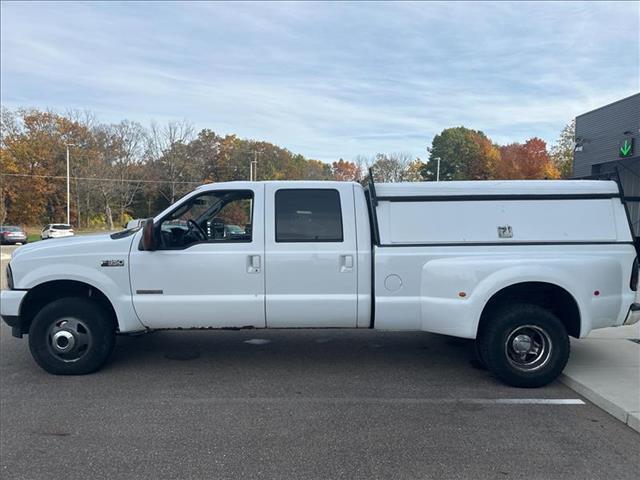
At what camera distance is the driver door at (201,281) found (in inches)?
205

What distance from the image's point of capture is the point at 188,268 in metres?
5.21

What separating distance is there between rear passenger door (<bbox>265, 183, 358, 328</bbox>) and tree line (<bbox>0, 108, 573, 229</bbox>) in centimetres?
4528

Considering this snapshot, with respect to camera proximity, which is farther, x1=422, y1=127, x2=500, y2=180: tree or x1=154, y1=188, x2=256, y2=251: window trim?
x1=422, y1=127, x2=500, y2=180: tree

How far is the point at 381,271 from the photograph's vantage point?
17.0ft

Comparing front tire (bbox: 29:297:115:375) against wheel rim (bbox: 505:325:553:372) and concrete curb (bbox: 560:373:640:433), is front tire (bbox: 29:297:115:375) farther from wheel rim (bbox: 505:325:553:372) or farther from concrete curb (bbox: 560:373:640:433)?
concrete curb (bbox: 560:373:640:433)

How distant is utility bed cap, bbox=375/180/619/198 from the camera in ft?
17.2

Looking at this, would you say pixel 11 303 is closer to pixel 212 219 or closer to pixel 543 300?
pixel 212 219

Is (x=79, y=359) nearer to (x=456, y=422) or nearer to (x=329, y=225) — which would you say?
(x=329, y=225)

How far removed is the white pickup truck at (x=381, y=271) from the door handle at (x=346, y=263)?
15 mm

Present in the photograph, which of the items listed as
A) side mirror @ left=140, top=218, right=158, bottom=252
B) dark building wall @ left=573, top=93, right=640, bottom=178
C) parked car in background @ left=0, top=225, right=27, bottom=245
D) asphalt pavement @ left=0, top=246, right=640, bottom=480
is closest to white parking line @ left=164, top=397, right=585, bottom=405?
asphalt pavement @ left=0, top=246, right=640, bottom=480

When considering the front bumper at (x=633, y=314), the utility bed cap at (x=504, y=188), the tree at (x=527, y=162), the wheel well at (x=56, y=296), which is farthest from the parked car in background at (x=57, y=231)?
the tree at (x=527, y=162)

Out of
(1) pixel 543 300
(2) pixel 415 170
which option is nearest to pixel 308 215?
(1) pixel 543 300

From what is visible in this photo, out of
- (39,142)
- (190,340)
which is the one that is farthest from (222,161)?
(190,340)

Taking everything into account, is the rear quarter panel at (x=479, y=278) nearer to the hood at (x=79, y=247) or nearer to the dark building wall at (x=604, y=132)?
the hood at (x=79, y=247)
